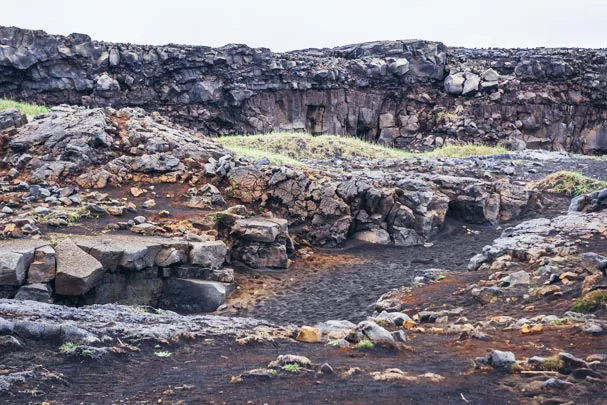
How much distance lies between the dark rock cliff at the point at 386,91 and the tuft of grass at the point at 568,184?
13.1 metres

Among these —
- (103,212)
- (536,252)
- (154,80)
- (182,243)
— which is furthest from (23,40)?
(536,252)

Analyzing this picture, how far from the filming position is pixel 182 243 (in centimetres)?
1171

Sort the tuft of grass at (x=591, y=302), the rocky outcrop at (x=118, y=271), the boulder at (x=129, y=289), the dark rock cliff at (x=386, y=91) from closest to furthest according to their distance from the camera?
the tuft of grass at (x=591, y=302) → the rocky outcrop at (x=118, y=271) → the boulder at (x=129, y=289) → the dark rock cliff at (x=386, y=91)

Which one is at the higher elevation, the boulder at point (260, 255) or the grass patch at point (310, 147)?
the grass patch at point (310, 147)

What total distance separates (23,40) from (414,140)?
1795cm

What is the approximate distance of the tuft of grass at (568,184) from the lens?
18.3 m

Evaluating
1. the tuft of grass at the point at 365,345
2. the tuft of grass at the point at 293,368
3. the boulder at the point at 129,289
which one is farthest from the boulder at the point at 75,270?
the tuft of grass at the point at 293,368

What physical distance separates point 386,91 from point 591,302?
89.7ft

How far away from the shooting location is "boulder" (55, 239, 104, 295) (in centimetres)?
991

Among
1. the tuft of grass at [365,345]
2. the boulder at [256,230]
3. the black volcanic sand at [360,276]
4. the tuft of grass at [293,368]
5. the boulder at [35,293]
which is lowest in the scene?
the black volcanic sand at [360,276]

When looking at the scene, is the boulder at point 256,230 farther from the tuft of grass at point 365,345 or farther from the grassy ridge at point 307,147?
the grassy ridge at point 307,147

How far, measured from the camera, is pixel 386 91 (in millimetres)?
33844

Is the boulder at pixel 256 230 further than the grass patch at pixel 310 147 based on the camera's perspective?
No

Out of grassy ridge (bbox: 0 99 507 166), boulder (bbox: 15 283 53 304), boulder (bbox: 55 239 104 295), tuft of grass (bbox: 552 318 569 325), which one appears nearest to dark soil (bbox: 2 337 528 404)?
tuft of grass (bbox: 552 318 569 325)
